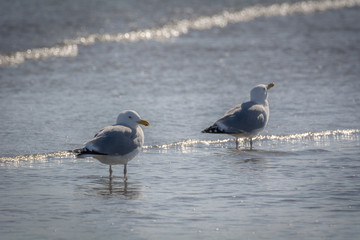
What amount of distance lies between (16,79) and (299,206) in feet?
25.5

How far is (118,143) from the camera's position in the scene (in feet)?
23.5

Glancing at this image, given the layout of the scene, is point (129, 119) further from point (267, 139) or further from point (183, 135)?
point (267, 139)

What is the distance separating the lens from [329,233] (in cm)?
533

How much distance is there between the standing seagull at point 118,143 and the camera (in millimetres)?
6891

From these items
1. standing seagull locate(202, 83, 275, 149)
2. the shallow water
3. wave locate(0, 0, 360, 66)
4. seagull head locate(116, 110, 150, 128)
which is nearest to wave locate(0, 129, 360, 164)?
the shallow water

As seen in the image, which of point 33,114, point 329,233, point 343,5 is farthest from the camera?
point 343,5

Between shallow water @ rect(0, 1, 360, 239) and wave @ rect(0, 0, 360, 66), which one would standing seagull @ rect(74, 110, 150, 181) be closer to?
shallow water @ rect(0, 1, 360, 239)

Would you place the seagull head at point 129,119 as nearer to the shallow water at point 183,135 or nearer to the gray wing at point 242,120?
the shallow water at point 183,135

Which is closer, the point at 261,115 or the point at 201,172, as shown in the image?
Result: the point at 201,172

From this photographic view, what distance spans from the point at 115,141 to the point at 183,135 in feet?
6.88

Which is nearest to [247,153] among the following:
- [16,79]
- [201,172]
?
[201,172]

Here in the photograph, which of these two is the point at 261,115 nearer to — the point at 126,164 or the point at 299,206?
the point at 126,164

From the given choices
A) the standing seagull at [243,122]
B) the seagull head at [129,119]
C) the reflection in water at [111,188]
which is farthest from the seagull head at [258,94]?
the reflection in water at [111,188]

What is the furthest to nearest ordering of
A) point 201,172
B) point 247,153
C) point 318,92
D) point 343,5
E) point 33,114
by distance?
1. point 343,5
2. point 318,92
3. point 33,114
4. point 247,153
5. point 201,172
